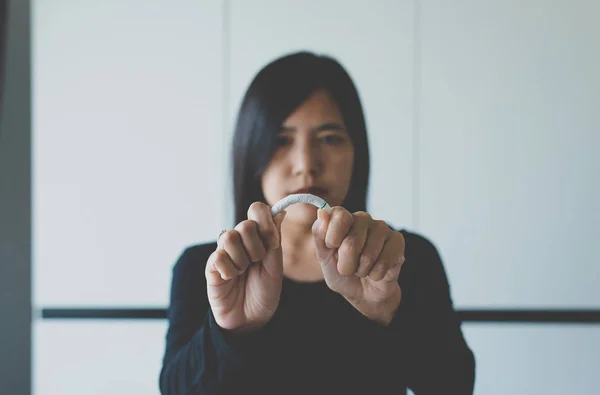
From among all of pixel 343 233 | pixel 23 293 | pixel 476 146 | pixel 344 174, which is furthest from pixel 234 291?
pixel 23 293

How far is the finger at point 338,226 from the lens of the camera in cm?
28

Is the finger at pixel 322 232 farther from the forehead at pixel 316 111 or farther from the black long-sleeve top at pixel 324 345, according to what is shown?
the forehead at pixel 316 111

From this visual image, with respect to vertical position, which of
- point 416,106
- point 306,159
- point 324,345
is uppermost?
point 416,106

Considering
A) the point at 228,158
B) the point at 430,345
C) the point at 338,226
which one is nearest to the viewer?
the point at 338,226

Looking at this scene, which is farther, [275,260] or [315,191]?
[315,191]

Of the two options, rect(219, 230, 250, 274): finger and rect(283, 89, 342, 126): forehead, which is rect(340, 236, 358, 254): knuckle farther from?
rect(283, 89, 342, 126): forehead

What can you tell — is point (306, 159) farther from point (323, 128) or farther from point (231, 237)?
point (231, 237)

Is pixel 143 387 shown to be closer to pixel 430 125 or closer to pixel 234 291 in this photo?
pixel 234 291

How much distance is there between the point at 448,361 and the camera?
Result: 0.43m

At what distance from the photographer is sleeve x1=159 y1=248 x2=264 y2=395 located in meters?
0.34

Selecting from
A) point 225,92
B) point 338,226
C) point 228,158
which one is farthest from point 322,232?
point 225,92

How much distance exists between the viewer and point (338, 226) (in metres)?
0.28

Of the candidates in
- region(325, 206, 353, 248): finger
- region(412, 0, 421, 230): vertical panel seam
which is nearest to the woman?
region(325, 206, 353, 248): finger

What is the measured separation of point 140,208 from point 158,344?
32 cm
